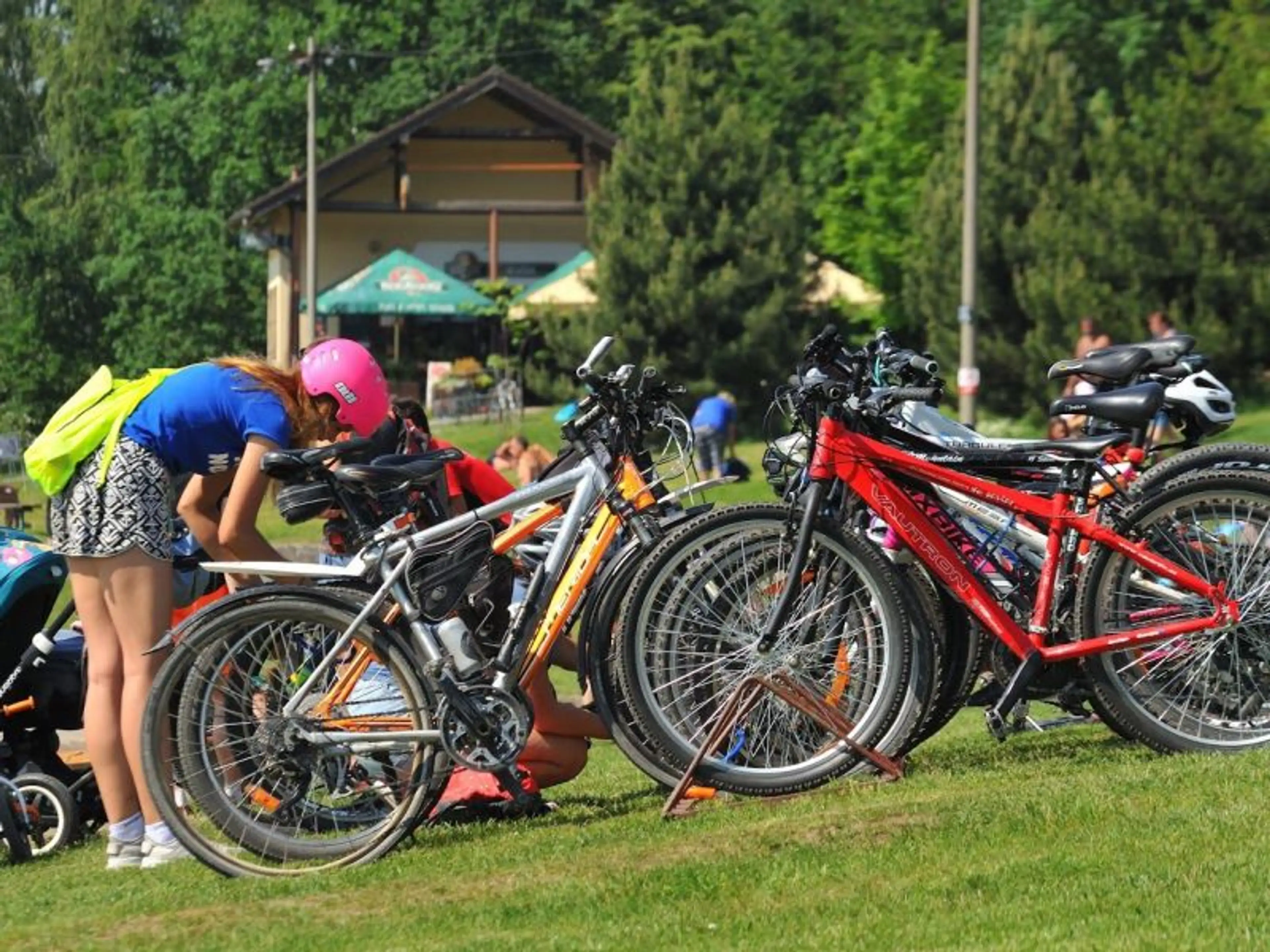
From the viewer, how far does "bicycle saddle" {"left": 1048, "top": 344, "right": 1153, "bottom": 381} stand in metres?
6.99

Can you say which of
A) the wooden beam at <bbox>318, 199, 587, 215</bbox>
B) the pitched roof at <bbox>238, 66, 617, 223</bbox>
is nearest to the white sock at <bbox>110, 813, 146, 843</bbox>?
the pitched roof at <bbox>238, 66, 617, 223</bbox>

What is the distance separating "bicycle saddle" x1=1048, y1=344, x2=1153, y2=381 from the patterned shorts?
2844 millimetres

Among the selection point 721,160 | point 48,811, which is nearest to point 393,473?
point 48,811

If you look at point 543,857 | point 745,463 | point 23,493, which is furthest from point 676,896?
point 23,493

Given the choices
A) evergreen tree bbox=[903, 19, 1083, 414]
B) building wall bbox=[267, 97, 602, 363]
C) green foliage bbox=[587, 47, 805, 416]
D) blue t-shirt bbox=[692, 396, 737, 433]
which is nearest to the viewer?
blue t-shirt bbox=[692, 396, 737, 433]

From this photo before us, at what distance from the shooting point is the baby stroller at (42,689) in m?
7.84

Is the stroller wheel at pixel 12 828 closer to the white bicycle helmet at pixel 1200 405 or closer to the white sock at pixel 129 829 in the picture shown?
the white sock at pixel 129 829

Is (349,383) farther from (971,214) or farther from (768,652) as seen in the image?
(971,214)

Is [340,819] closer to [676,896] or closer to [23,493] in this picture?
[676,896]

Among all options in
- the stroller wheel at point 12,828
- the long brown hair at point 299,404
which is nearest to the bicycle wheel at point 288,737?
the long brown hair at point 299,404

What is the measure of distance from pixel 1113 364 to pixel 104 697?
3267mm

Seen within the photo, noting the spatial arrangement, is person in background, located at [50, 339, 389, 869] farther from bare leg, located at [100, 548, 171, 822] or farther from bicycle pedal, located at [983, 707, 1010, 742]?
bicycle pedal, located at [983, 707, 1010, 742]

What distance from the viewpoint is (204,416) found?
677cm

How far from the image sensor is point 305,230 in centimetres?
5019
